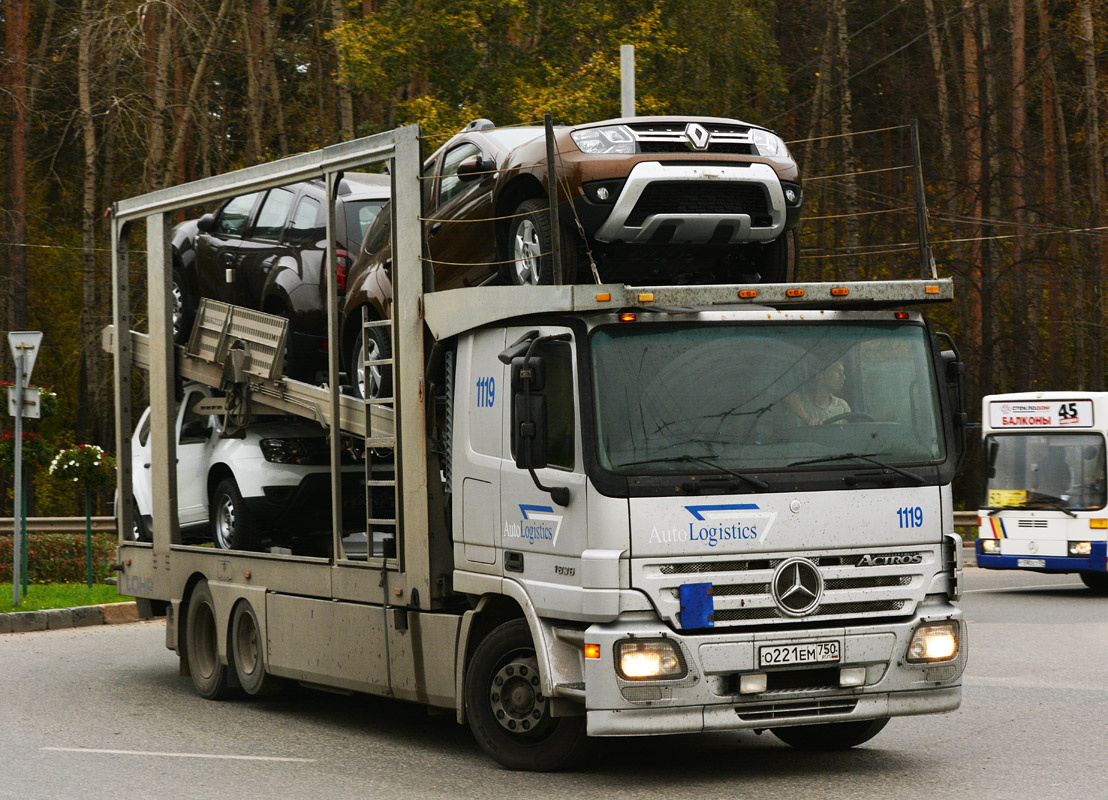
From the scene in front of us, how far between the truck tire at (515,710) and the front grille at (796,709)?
2.76 ft

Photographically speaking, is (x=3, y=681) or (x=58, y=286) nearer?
(x=3, y=681)

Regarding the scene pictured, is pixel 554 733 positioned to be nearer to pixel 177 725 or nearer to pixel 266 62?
pixel 177 725

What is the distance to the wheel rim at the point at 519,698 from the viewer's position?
738cm

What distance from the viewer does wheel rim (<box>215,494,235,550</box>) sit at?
1055 cm

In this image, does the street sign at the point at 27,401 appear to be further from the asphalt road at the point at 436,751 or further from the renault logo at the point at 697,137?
the renault logo at the point at 697,137

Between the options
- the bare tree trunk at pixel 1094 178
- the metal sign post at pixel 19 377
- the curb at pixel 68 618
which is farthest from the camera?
the bare tree trunk at pixel 1094 178

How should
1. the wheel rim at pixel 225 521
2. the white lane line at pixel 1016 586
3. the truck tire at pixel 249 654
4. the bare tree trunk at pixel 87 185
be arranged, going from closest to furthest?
1. the truck tire at pixel 249 654
2. the wheel rim at pixel 225 521
3. the white lane line at pixel 1016 586
4. the bare tree trunk at pixel 87 185

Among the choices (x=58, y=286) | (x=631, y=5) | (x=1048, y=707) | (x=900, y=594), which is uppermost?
(x=631, y=5)

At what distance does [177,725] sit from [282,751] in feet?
4.27

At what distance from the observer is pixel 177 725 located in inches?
371

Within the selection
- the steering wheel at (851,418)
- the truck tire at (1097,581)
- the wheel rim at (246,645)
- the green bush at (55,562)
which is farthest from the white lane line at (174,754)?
the truck tire at (1097,581)

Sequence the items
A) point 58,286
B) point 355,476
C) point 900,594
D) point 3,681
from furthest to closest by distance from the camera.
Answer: point 58,286
point 3,681
point 355,476
point 900,594

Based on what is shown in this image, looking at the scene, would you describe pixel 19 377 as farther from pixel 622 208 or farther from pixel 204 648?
pixel 622 208

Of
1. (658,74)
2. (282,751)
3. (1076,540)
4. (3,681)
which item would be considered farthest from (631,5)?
(282,751)
